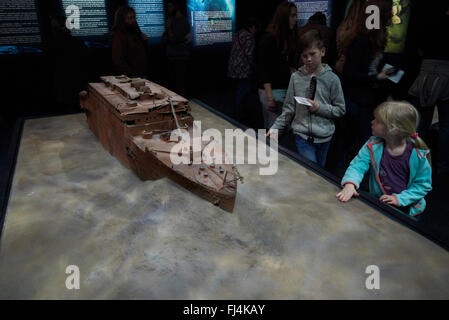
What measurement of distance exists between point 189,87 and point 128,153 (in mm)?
5797

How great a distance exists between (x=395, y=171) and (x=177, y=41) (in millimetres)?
5811

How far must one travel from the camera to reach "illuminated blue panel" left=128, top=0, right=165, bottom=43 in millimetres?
7219

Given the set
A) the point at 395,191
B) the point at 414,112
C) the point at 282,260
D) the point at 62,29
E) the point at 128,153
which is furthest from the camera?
the point at 62,29

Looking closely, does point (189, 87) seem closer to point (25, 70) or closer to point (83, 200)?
point (25, 70)

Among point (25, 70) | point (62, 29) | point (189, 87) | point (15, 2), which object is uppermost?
point (15, 2)

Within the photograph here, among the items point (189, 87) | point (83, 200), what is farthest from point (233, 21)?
point (83, 200)

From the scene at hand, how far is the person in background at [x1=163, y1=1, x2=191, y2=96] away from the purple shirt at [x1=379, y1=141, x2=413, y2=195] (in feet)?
18.6

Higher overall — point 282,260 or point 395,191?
point 395,191

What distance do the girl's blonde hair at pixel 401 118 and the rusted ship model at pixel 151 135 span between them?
3.77ft

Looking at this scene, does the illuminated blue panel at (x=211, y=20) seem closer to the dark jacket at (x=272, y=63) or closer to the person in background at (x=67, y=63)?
the person in background at (x=67, y=63)

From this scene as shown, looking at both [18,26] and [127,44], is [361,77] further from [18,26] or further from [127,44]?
[18,26]

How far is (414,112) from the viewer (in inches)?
93.3

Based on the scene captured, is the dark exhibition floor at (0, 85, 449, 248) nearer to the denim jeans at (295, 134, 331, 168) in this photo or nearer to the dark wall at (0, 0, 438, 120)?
the denim jeans at (295, 134, 331, 168)

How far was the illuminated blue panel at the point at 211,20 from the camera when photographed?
793 centimetres
